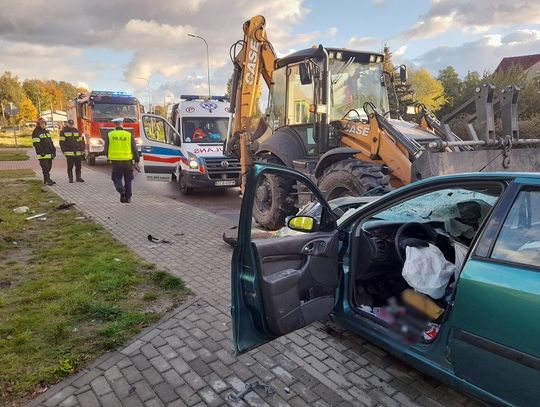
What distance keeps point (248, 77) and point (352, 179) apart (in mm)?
3513

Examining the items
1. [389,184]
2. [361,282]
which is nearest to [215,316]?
[361,282]

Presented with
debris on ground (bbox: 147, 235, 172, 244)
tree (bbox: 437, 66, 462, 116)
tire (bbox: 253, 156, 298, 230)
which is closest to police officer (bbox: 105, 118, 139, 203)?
A: debris on ground (bbox: 147, 235, 172, 244)

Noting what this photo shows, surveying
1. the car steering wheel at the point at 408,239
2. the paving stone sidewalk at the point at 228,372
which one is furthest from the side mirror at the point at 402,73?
the paving stone sidewalk at the point at 228,372

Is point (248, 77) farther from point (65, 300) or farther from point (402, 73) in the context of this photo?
point (65, 300)

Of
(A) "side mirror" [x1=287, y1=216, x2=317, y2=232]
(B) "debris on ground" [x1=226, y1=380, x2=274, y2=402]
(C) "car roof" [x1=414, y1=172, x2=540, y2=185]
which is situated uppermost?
(C) "car roof" [x1=414, y1=172, x2=540, y2=185]

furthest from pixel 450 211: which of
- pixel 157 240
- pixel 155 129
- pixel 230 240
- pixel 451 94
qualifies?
pixel 451 94

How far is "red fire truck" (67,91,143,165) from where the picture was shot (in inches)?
696

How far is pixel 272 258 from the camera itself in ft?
8.95

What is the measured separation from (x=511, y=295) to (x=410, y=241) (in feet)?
3.41

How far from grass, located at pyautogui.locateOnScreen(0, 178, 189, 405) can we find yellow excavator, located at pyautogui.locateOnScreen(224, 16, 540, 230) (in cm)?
183

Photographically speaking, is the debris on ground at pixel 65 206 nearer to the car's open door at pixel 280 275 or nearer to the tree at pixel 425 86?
the car's open door at pixel 280 275

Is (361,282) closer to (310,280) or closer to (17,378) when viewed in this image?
(310,280)

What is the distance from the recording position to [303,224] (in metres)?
3.07

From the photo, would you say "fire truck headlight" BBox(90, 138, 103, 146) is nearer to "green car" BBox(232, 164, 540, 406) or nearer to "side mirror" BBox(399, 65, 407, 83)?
"side mirror" BBox(399, 65, 407, 83)
